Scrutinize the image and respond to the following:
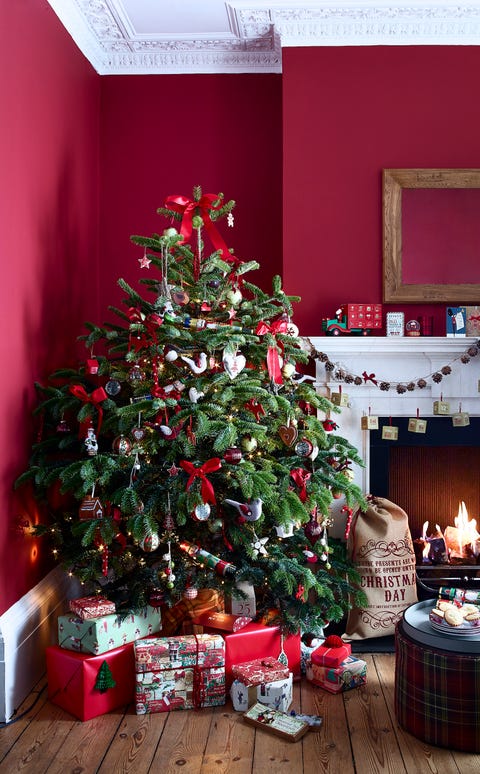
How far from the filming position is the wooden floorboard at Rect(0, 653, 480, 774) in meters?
2.47

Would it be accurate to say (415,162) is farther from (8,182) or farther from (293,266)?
(8,182)

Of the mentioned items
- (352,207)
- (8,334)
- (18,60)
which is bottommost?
(8,334)

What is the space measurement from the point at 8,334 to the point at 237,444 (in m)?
1.03

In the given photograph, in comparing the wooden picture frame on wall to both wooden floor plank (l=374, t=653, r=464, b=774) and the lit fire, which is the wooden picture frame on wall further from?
wooden floor plank (l=374, t=653, r=464, b=774)

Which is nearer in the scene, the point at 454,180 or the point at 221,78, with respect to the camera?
the point at 454,180

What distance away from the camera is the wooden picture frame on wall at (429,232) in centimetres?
383

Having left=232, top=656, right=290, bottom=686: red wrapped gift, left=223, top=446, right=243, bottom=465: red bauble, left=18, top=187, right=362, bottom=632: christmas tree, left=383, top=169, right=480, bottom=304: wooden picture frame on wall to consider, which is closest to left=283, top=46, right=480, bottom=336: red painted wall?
left=383, top=169, right=480, bottom=304: wooden picture frame on wall

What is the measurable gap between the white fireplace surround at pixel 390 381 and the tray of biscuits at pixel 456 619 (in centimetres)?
113

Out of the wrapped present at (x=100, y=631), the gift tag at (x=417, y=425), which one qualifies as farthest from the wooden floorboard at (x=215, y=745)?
the gift tag at (x=417, y=425)

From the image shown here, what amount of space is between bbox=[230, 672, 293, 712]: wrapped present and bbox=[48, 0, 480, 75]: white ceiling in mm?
3121

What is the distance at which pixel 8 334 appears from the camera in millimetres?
2988

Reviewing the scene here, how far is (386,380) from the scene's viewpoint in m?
3.81

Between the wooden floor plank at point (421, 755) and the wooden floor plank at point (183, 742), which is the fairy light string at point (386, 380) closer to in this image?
the wooden floor plank at point (421, 755)

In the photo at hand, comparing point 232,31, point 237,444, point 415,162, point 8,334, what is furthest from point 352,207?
point 8,334
